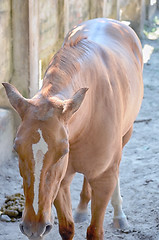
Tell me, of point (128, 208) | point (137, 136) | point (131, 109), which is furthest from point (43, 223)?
point (137, 136)

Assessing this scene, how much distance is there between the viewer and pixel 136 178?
4.82 metres

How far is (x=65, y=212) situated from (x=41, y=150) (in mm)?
1263

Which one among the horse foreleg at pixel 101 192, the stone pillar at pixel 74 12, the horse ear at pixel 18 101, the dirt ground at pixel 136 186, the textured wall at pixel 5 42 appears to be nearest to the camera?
the horse ear at pixel 18 101

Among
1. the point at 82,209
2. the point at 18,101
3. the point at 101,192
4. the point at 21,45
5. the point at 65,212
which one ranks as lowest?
the point at 82,209

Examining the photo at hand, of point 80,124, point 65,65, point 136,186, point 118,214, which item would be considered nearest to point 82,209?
point 118,214

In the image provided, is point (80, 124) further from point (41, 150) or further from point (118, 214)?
point (118, 214)

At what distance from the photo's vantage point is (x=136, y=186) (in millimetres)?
4625

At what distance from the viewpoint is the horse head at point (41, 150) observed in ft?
7.57

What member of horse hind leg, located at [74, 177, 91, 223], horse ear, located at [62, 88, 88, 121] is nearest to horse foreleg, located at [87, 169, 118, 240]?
horse hind leg, located at [74, 177, 91, 223]

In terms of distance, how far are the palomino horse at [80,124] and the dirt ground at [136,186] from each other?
0.17m

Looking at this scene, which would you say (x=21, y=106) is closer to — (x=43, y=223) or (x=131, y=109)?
(x=43, y=223)

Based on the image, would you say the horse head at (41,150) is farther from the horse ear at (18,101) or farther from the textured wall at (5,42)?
the textured wall at (5,42)

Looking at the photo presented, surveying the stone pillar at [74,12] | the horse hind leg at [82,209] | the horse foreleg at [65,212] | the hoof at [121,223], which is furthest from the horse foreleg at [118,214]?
the stone pillar at [74,12]

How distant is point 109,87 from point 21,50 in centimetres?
206
